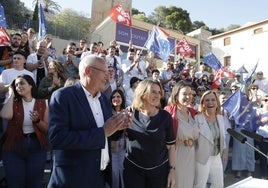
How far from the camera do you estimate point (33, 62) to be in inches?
281

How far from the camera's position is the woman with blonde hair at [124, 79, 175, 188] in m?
3.49

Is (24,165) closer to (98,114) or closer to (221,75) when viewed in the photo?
(98,114)

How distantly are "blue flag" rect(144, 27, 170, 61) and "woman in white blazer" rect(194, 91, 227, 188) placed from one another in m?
Answer: 7.20

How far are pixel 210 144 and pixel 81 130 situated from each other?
2.39 metres

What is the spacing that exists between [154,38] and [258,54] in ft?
66.4

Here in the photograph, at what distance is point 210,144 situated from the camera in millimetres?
4477

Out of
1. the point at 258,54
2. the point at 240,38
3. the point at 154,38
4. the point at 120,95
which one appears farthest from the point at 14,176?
the point at 240,38

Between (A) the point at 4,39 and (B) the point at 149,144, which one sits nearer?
(B) the point at 149,144

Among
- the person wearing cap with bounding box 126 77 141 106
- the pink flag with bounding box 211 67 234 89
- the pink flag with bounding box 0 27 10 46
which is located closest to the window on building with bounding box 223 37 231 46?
the pink flag with bounding box 211 67 234 89

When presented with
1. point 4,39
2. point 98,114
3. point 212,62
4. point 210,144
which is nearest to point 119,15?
point 212,62

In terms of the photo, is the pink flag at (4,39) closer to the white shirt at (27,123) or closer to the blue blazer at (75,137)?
the white shirt at (27,123)

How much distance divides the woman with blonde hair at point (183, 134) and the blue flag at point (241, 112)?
3.51 m

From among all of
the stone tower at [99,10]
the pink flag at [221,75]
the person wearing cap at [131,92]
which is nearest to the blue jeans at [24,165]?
the person wearing cap at [131,92]

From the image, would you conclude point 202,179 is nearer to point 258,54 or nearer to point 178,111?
point 178,111
